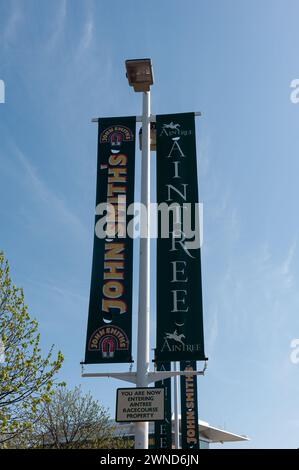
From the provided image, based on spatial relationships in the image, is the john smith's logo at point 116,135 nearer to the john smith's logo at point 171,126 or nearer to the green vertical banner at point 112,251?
the green vertical banner at point 112,251

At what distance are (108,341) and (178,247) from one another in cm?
277

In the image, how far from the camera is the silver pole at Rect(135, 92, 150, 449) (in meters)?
10.9

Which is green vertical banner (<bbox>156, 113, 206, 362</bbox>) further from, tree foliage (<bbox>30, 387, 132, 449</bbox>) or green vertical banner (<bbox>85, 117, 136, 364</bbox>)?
tree foliage (<bbox>30, 387, 132, 449</bbox>)

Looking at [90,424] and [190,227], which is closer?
[190,227]

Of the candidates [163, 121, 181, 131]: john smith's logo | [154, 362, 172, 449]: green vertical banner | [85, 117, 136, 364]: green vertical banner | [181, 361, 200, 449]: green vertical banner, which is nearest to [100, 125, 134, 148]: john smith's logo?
[85, 117, 136, 364]: green vertical banner

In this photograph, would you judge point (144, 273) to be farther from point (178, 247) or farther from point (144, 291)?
point (178, 247)

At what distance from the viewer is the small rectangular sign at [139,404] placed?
1052cm

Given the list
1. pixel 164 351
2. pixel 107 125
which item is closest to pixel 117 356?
pixel 164 351

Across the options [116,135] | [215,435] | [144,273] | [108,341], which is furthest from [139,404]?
[215,435]
